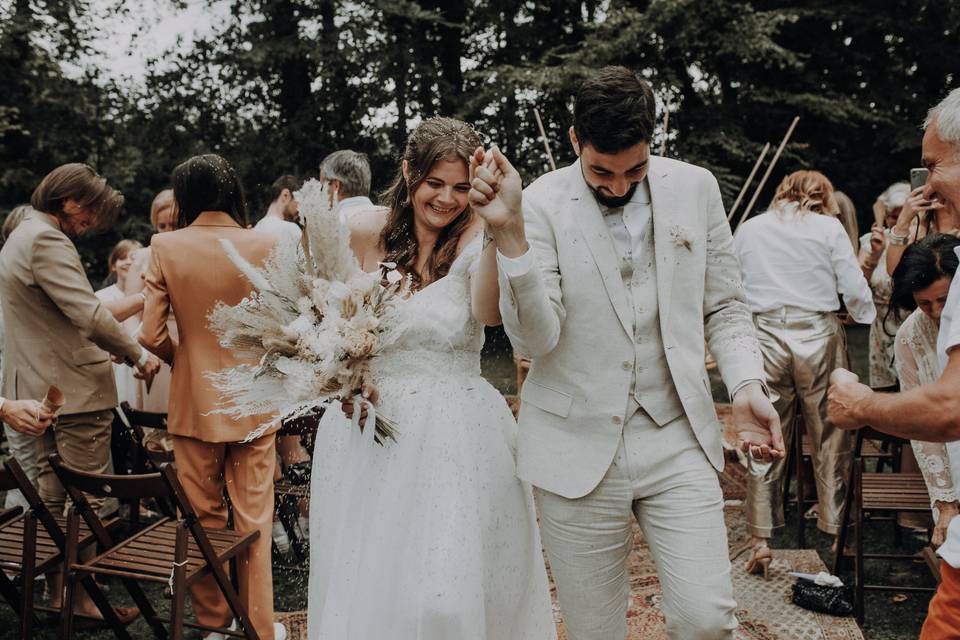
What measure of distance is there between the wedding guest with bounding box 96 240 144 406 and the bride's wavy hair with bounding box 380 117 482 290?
9.75ft

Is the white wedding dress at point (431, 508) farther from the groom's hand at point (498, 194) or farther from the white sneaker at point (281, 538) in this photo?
the white sneaker at point (281, 538)

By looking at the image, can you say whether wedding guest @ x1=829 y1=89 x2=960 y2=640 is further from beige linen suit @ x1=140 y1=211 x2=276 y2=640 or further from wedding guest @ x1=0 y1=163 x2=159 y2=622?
wedding guest @ x1=0 y1=163 x2=159 y2=622

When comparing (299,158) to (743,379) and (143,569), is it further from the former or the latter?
(743,379)

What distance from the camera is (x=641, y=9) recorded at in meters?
13.8

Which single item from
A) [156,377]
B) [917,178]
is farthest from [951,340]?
[156,377]

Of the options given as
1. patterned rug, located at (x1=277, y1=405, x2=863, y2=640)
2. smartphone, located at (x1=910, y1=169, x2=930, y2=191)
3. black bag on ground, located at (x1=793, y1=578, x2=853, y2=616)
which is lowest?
patterned rug, located at (x1=277, y1=405, x2=863, y2=640)

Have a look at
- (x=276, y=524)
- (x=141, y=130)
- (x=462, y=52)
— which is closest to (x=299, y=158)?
(x=141, y=130)

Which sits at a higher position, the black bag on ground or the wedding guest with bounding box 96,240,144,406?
the wedding guest with bounding box 96,240,144,406

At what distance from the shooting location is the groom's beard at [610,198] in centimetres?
242

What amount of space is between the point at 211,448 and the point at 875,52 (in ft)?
48.2

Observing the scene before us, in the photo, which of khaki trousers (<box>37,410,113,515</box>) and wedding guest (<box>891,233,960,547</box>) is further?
khaki trousers (<box>37,410,113,515</box>)

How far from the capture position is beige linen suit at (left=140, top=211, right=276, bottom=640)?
11.5ft

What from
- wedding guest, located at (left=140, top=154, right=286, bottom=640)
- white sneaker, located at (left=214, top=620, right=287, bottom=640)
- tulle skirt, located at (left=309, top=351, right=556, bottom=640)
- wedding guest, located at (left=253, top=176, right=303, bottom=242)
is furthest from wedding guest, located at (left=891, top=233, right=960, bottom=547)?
wedding guest, located at (left=253, top=176, right=303, bottom=242)

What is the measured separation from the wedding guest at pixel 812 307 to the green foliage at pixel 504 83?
7432 mm
